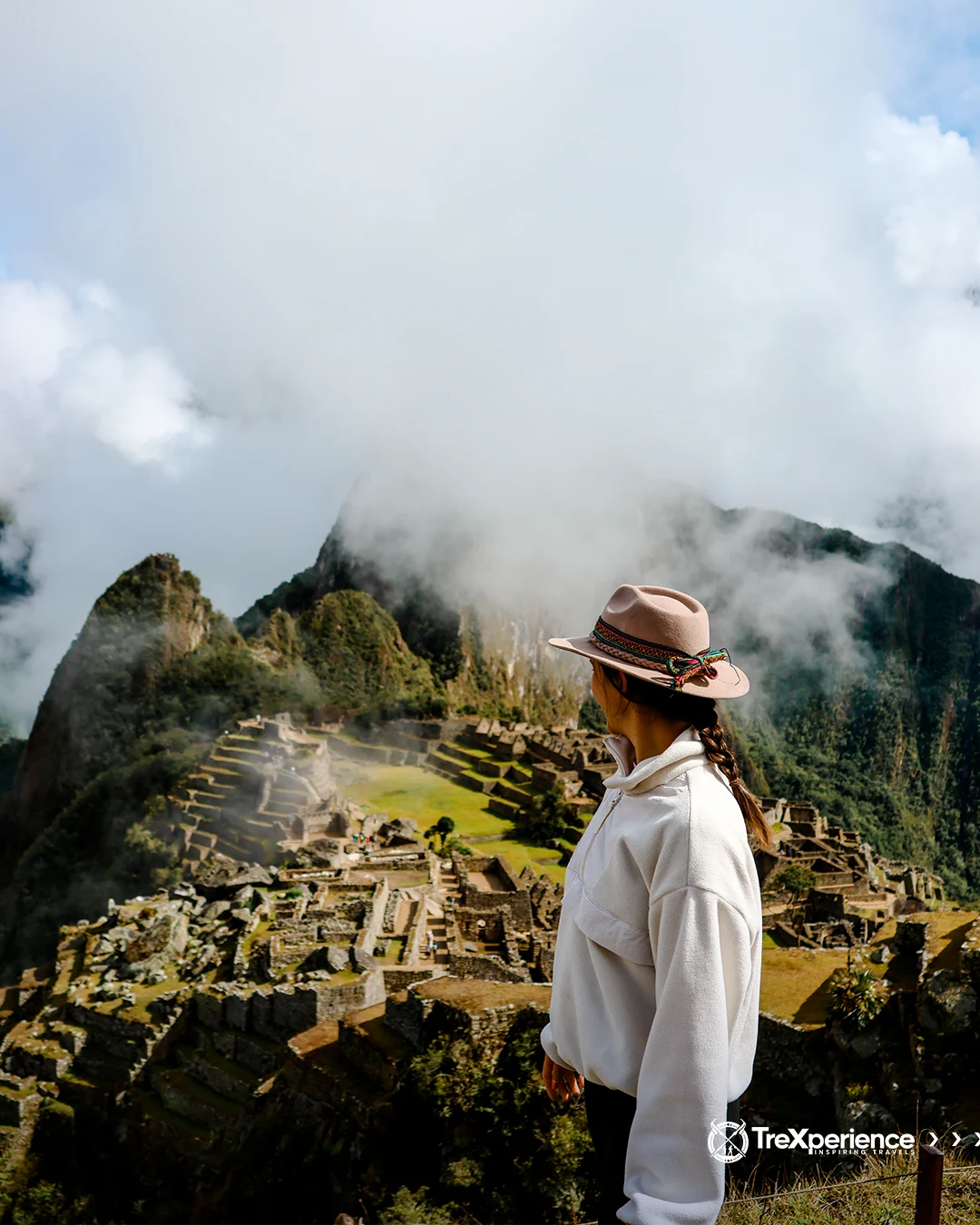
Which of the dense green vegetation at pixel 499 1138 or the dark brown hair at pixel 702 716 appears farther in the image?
the dense green vegetation at pixel 499 1138

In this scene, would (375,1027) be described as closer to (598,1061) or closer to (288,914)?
(288,914)

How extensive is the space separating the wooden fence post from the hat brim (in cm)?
156

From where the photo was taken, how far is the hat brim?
6.50 feet

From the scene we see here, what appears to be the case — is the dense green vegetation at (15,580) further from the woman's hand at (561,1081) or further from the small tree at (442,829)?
the woman's hand at (561,1081)

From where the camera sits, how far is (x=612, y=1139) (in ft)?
6.84

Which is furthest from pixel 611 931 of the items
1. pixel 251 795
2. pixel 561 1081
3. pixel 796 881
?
pixel 251 795

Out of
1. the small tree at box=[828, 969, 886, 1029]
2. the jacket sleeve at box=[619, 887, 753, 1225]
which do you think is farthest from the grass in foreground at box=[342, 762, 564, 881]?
the jacket sleeve at box=[619, 887, 753, 1225]

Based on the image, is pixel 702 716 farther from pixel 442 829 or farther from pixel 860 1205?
pixel 442 829

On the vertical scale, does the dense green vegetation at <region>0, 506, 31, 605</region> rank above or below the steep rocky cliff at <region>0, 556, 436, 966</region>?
above

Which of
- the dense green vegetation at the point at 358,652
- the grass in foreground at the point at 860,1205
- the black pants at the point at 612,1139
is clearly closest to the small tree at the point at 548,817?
the grass in foreground at the point at 860,1205

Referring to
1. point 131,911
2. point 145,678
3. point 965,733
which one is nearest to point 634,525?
point 965,733

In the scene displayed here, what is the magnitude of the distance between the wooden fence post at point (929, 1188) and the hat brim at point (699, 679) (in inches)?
61.4

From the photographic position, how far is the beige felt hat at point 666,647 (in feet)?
6.56

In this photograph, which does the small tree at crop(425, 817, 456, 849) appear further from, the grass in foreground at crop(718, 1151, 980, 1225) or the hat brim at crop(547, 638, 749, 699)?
the hat brim at crop(547, 638, 749, 699)
